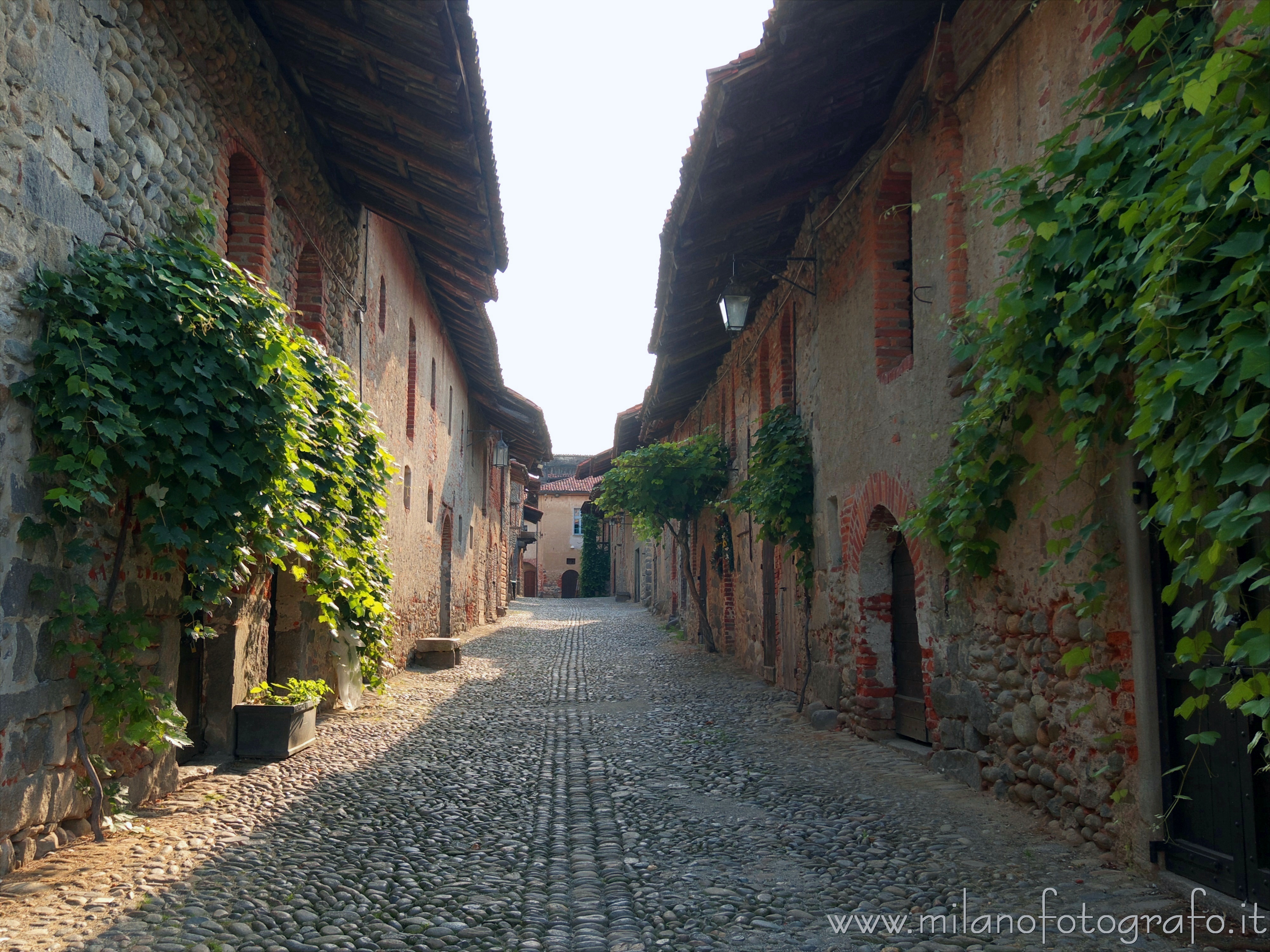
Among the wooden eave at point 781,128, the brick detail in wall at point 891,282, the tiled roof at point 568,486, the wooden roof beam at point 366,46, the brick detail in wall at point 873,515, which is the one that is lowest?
the brick detail in wall at point 873,515

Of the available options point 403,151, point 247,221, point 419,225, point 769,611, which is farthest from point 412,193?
point 769,611

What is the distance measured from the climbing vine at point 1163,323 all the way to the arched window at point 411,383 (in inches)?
365

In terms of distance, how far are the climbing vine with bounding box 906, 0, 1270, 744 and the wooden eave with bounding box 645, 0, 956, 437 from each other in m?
1.76

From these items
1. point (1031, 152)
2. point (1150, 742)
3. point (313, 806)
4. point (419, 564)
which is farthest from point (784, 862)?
point (419, 564)

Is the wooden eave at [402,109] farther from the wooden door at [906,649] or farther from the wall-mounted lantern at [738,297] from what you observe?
the wooden door at [906,649]

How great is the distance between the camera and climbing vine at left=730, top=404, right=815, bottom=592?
8875 millimetres

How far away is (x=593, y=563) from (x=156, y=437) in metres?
39.2

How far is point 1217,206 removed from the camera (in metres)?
2.71

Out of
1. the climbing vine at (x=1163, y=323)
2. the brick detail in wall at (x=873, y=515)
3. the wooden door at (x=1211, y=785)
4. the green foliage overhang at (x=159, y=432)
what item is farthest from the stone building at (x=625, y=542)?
the wooden door at (x=1211, y=785)

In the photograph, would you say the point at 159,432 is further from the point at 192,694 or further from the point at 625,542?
the point at 625,542

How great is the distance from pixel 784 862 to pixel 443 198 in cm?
658

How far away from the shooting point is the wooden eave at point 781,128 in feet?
18.7

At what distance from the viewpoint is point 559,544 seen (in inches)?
1925

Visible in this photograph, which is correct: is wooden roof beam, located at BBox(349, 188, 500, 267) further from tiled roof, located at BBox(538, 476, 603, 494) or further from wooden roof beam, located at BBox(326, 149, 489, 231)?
tiled roof, located at BBox(538, 476, 603, 494)
